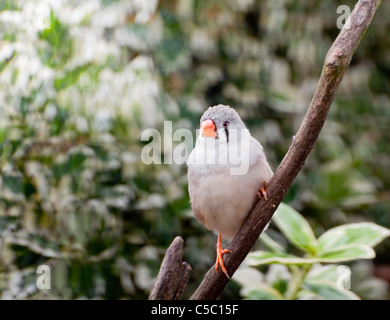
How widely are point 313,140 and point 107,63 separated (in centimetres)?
74

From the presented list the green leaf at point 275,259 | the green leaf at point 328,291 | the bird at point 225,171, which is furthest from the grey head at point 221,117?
the green leaf at point 328,291

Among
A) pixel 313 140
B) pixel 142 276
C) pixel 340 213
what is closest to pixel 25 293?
pixel 142 276

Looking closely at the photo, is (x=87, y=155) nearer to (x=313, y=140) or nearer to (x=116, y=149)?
(x=116, y=149)

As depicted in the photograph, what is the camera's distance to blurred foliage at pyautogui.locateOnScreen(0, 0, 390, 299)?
3.92 ft

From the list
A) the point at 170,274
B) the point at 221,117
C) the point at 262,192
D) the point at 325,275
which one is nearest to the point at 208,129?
the point at 221,117

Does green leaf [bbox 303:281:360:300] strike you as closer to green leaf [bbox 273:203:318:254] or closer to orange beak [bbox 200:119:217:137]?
green leaf [bbox 273:203:318:254]

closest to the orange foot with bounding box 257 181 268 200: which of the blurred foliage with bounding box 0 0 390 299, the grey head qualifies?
the grey head

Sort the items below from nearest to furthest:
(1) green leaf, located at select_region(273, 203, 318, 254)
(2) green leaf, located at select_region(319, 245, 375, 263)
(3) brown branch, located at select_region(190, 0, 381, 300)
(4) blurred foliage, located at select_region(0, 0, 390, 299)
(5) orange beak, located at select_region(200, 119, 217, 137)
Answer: (3) brown branch, located at select_region(190, 0, 381, 300) → (5) orange beak, located at select_region(200, 119, 217, 137) → (2) green leaf, located at select_region(319, 245, 375, 263) → (1) green leaf, located at select_region(273, 203, 318, 254) → (4) blurred foliage, located at select_region(0, 0, 390, 299)

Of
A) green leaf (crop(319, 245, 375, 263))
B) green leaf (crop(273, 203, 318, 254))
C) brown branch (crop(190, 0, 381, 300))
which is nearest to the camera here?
brown branch (crop(190, 0, 381, 300))

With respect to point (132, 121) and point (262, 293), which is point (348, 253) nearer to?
point (262, 293)

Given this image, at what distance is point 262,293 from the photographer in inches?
43.3

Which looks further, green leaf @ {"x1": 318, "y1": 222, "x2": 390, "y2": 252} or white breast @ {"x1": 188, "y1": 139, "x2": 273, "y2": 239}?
green leaf @ {"x1": 318, "y1": 222, "x2": 390, "y2": 252}

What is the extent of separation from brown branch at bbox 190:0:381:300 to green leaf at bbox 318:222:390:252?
0.92ft

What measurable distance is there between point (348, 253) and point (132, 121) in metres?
0.67
